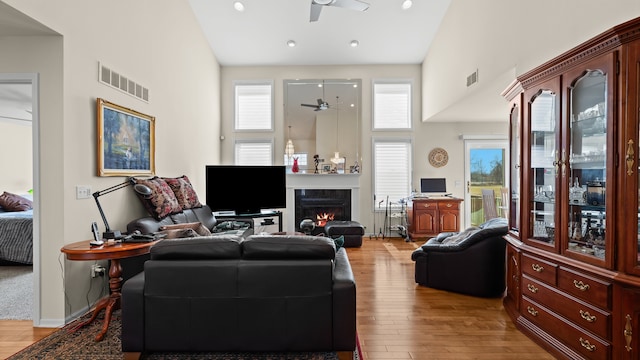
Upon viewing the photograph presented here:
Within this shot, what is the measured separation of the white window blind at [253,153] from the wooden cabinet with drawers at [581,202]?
5043mm

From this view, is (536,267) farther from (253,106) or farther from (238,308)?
(253,106)

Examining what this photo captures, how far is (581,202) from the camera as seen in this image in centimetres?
232

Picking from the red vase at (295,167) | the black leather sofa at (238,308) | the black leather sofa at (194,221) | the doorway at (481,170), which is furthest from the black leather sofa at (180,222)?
the doorway at (481,170)

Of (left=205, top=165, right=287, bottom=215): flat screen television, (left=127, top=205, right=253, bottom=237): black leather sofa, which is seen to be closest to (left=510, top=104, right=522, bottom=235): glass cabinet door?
(left=127, top=205, right=253, bottom=237): black leather sofa

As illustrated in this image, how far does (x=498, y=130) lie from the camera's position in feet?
23.1

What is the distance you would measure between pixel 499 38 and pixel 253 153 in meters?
5.03

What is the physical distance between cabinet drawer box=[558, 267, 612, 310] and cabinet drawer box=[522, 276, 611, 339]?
5 centimetres

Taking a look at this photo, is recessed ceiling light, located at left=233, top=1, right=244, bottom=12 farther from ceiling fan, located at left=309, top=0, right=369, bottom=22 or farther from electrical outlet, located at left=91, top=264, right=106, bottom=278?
electrical outlet, located at left=91, top=264, right=106, bottom=278

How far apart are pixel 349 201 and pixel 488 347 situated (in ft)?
14.9

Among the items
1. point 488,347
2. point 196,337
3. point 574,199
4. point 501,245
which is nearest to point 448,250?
point 501,245

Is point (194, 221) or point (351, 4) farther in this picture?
point (194, 221)

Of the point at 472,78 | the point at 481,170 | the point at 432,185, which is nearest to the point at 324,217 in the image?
the point at 432,185

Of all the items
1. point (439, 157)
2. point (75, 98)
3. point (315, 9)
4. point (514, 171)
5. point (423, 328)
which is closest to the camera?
point (423, 328)

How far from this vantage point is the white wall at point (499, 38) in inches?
97.7
